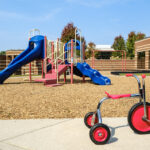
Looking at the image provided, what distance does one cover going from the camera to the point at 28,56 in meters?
12.5

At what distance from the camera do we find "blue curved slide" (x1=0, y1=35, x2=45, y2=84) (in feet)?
40.6

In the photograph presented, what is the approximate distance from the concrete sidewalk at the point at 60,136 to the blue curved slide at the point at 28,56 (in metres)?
8.66

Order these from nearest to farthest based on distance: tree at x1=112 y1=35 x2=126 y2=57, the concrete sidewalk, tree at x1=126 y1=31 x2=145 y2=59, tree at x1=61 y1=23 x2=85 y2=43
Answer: the concrete sidewalk < tree at x1=61 y1=23 x2=85 y2=43 < tree at x1=126 y1=31 x2=145 y2=59 < tree at x1=112 y1=35 x2=126 y2=57

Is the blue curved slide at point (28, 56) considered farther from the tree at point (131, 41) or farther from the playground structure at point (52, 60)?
the tree at point (131, 41)

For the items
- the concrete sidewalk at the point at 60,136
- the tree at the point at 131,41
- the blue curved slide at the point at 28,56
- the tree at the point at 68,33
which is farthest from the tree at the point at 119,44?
the concrete sidewalk at the point at 60,136

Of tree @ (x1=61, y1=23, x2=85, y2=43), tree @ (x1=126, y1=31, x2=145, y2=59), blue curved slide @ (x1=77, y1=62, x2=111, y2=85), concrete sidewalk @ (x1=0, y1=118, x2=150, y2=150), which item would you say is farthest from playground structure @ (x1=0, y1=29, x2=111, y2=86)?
tree @ (x1=126, y1=31, x2=145, y2=59)

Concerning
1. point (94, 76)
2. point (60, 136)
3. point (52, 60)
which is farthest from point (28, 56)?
point (60, 136)

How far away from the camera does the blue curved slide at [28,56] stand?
40.6 ft

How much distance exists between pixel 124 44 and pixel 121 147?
2275 inches

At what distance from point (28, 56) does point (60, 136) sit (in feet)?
32.4

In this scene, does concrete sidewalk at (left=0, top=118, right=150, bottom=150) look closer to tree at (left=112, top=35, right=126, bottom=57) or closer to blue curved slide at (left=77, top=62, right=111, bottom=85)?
blue curved slide at (left=77, top=62, right=111, bottom=85)

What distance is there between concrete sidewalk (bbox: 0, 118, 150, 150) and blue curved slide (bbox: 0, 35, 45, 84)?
8.66 m

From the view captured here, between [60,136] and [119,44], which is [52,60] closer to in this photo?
[60,136]

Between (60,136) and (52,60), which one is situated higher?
(52,60)
